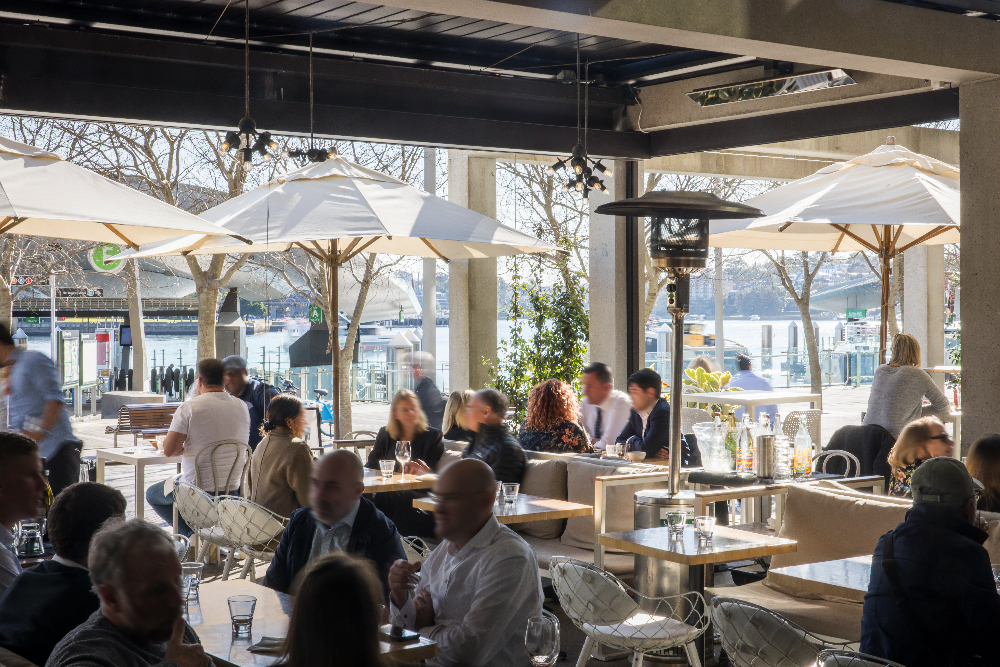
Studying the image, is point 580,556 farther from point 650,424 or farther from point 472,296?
point 472,296

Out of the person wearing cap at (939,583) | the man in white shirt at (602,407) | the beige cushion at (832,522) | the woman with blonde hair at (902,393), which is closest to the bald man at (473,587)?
the person wearing cap at (939,583)

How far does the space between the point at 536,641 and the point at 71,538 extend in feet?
4.78

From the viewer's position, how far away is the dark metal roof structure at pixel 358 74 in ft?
22.9

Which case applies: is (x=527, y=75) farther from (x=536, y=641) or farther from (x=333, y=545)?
(x=536, y=641)

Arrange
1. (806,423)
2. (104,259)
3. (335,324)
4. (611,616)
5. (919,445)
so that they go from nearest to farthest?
(611,616)
(919,445)
(335,324)
(806,423)
(104,259)

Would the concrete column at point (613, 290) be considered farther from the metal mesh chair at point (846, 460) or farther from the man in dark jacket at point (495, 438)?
the man in dark jacket at point (495, 438)

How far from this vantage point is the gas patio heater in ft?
15.4

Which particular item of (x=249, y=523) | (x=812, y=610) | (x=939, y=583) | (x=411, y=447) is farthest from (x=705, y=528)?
(x=411, y=447)

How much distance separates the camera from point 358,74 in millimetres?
8156

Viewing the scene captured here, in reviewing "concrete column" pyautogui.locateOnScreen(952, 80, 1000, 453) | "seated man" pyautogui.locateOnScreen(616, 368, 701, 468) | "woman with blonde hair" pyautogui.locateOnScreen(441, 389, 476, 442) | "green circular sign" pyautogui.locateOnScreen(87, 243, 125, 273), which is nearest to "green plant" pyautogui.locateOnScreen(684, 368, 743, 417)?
"seated man" pyautogui.locateOnScreen(616, 368, 701, 468)

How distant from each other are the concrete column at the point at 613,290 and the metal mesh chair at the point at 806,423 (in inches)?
71.9

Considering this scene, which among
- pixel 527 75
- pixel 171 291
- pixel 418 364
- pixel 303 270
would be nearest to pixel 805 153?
pixel 527 75

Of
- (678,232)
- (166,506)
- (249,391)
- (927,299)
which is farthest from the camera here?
(927,299)

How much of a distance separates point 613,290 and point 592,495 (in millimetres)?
4426
